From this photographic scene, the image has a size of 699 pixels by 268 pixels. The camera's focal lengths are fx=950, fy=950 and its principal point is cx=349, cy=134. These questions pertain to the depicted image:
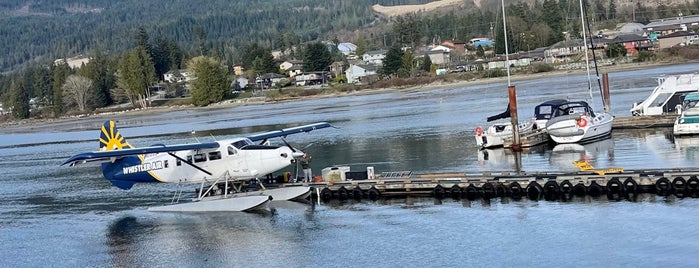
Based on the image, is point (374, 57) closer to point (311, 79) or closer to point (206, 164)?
point (311, 79)

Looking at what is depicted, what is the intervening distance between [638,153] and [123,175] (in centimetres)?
1839

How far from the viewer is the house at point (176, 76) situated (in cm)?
14748

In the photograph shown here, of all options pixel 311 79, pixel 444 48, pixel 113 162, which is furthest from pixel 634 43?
pixel 113 162

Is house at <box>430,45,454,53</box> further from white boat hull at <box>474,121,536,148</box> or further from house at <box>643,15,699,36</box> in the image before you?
white boat hull at <box>474,121,536,148</box>

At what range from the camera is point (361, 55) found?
163250 millimetres

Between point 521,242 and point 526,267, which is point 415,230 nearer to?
point 521,242

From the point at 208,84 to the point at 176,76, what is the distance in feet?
100

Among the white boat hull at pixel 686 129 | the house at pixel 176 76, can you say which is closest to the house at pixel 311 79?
the house at pixel 176 76

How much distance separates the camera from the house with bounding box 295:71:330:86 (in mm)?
132250

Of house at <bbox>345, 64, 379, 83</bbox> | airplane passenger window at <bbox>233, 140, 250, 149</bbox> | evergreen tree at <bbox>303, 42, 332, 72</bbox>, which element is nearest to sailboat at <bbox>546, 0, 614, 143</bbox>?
airplane passenger window at <bbox>233, 140, 250, 149</bbox>

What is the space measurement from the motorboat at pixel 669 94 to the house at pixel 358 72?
8337 centimetres

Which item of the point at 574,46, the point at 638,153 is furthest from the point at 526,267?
the point at 574,46

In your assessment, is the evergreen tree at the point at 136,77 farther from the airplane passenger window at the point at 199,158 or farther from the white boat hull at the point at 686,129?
the airplane passenger window at the point at 199,158

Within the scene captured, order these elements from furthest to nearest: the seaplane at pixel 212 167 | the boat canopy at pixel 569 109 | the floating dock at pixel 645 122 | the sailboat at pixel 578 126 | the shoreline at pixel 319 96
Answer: the shoreline at pixel 319 96, the floating dock at pixel 645 122, the boat canopy at pixel 569 109, the sailboat at pixel 578 126, the seaplane at pixel 212 167
